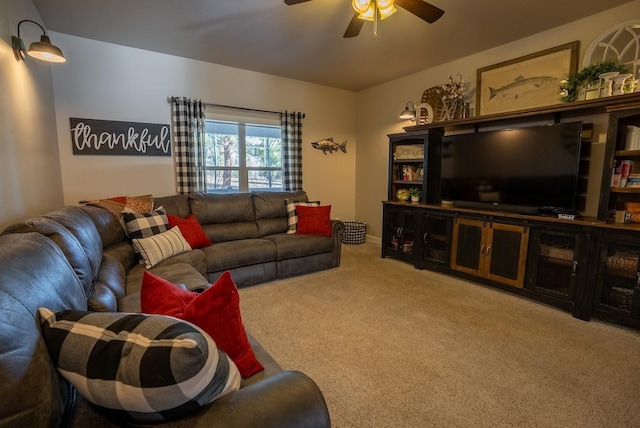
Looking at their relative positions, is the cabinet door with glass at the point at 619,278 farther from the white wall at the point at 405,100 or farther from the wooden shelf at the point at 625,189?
the white wall at the point at 405,100

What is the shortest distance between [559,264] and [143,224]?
3729 millimetres

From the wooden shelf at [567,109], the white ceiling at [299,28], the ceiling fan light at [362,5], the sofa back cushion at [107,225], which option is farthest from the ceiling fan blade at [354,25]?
the sofa back cushion at [107,225]

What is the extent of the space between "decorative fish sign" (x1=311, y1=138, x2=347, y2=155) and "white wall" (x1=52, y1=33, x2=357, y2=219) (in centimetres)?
56

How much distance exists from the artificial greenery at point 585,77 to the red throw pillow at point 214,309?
338 cm

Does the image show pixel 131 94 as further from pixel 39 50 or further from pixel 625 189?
pixel 625 189

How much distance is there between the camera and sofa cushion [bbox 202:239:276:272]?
3.02 m

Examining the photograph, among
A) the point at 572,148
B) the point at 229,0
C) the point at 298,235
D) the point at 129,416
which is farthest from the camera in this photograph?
the point at 298,235

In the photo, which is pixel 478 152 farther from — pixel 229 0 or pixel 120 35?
pixel 120 35

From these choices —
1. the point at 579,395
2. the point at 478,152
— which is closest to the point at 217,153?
the point at 478,152

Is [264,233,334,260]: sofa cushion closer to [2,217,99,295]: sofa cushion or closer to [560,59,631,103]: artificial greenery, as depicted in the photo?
[2,217,99,295]: sofa cushion

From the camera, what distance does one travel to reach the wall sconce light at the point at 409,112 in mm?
3977

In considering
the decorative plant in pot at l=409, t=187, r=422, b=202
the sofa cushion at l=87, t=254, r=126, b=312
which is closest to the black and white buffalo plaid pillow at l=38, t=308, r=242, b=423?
the sofa cushion at l=87, t=254, r=126, b=312

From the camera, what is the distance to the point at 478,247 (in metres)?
3.29

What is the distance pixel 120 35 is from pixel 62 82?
790 mm
